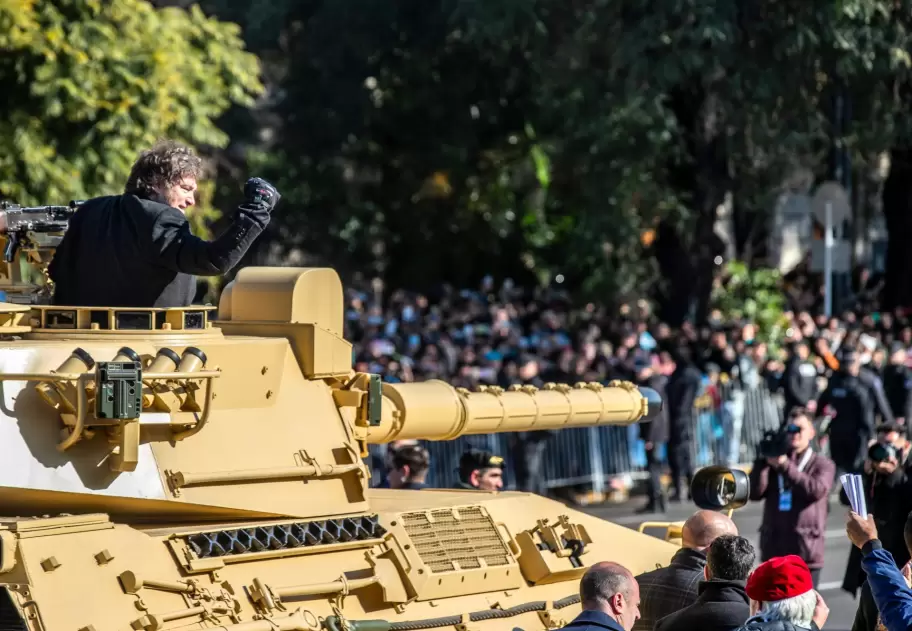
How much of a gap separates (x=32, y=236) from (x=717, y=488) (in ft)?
12.8

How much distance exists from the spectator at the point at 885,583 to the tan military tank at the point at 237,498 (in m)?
2.20

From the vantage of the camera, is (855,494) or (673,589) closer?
(855,494)

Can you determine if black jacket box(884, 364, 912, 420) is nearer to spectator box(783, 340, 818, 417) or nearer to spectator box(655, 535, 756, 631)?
spectator box(783, 340, 818, 417)

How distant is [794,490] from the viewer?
13.1 meters

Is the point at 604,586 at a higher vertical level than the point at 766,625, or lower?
higher

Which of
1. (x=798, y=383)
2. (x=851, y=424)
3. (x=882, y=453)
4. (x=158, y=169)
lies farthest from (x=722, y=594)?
(x=798, y=383)

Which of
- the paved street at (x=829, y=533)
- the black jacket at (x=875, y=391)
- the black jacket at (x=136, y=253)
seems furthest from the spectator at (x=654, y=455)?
the black jacket at (x=136, y=253)

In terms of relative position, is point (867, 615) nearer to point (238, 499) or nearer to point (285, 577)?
point (285, 577)

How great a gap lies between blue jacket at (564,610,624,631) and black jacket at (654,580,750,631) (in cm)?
69

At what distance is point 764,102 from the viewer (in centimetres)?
2452

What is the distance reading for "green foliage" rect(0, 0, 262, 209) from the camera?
18828mm

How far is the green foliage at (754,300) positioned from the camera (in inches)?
1139

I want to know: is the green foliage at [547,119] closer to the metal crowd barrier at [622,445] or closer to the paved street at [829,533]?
the metal crowd barrier at [622,445]

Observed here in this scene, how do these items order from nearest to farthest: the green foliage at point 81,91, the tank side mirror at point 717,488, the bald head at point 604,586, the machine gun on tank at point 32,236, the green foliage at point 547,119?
the bald head at point 604,586
the machine gun on tank at point 32,236
the tank side mirror at point 717,488
the green foliage at point 81,91
the green foliage at point 547,119
